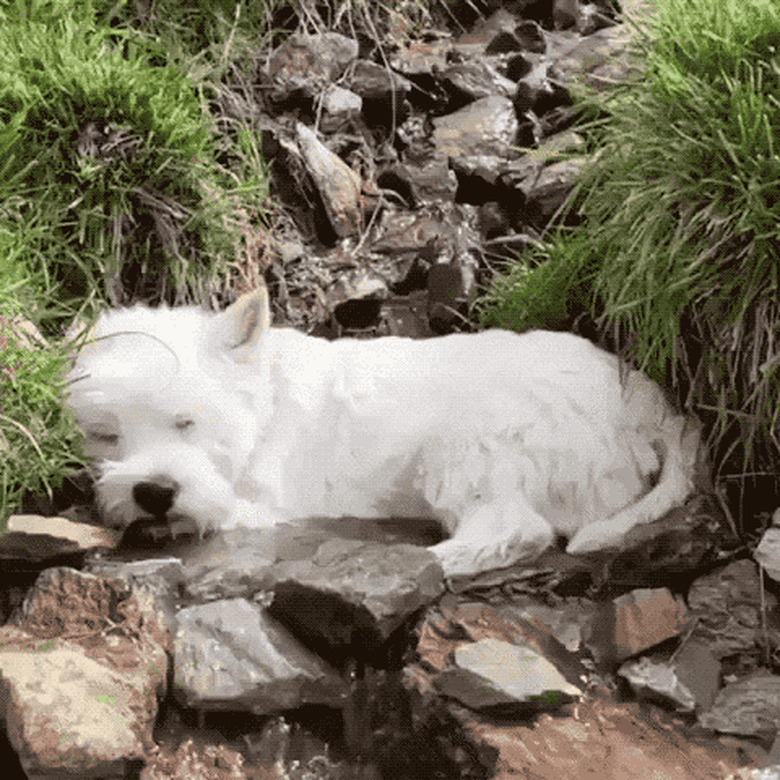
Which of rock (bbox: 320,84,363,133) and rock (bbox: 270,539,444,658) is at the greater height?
rock (bbox: 320,84,363,133)

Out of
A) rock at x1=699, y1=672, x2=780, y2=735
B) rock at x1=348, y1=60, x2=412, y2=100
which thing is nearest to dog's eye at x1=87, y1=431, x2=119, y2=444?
rock at x1=699, y1=672, x2=780, y2=735

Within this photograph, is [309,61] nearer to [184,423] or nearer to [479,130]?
[479,130]

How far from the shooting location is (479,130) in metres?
6.54

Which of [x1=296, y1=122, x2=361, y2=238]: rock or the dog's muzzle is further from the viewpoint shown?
[x1=296, y1=122, x2=361, y2=238]: rock

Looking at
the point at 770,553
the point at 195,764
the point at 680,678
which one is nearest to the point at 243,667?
the point at 195,764

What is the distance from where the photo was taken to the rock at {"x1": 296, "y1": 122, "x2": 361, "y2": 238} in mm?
5816

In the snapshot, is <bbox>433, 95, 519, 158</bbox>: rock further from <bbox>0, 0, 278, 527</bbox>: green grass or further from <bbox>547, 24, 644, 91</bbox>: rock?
<bbox>0, 0, 278, 527</bbox>: green grass

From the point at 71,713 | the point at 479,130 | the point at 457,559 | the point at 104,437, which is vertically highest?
the point at 479,130

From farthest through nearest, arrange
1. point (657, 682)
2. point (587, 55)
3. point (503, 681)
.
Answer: point (587, 55)
point (657, 682)
point (503, 681)

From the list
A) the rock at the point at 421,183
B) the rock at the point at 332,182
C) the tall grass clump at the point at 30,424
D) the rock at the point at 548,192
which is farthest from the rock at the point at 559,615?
the rock at the point at 421,183

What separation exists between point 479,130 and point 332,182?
1.33m

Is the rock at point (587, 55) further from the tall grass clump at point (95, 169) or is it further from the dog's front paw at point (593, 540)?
the dog's front paw at point (593, 540)

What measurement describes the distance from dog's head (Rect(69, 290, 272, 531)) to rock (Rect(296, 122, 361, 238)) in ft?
7.37

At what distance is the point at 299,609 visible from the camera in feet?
9.70
